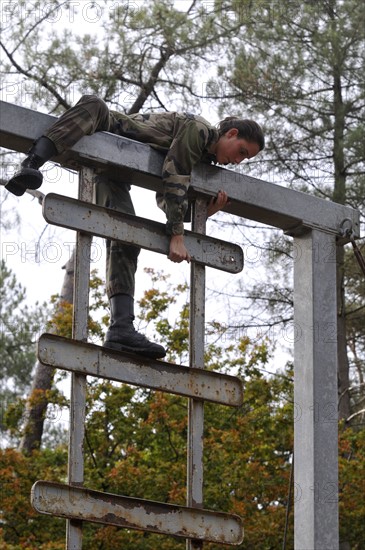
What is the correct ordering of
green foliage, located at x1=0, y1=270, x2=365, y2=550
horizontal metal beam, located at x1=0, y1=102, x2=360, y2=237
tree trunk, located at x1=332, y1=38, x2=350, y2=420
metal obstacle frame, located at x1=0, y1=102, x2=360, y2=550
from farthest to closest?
tree trunk, located at x1=332, y1=38, x2=350, y2=420 → green foliage, located at x1=0, y1=270, x2=365, y2=550 → horizontal metal beam, located at x1=0, y1=102, x2=360, y2=237 → metal obstacle frame, located at x1=0, y1=102, x2=360, y2=550

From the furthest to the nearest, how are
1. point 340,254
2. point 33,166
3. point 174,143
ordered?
point 340,254, point 174,143, point 33,166

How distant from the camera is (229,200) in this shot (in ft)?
14.3

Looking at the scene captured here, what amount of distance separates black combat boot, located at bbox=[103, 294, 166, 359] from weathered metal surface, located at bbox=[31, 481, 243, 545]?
0.65m

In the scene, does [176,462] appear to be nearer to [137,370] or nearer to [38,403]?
[38,403]

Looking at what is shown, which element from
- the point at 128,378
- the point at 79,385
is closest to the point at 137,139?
the point at 128,378

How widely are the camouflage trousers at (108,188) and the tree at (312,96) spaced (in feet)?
41.7

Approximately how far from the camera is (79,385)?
145 inches

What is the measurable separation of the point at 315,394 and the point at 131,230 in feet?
2.93

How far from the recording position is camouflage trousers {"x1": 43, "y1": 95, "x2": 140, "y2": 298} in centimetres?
405

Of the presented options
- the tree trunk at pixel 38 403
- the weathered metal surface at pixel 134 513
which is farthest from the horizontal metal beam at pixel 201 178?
the tree trunk at pixel 38 403

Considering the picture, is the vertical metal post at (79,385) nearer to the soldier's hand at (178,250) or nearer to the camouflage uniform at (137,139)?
the camouflage uniform at (137,139)

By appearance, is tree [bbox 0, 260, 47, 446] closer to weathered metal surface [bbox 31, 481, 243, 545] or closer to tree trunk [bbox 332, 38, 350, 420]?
tree trunk [bbox 332, 38, 350, 420]

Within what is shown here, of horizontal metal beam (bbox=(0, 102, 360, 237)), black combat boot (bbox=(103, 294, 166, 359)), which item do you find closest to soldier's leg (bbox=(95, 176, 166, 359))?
black combat boot (bbox=(103, 294, 166, 359))

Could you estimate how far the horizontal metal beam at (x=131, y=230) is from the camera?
12.6ft
